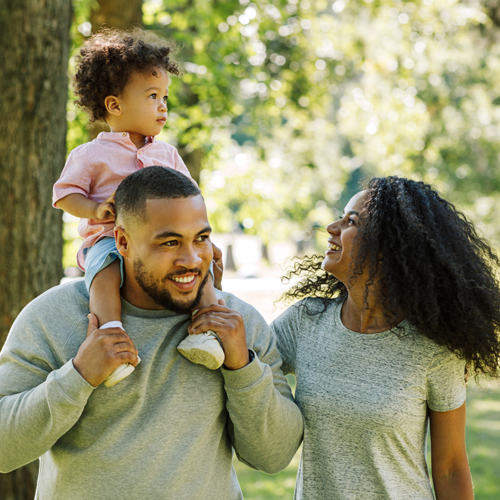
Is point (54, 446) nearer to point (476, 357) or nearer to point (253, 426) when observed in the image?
point (253, 426)

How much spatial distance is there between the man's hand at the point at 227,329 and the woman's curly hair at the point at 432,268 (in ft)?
1.99

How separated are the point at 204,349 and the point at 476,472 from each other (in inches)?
216

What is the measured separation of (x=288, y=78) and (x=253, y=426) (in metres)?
8.31

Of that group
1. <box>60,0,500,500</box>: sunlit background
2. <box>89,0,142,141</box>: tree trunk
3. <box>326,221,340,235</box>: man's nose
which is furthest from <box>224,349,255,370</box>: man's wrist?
<box>89,0,142,141</box>: tree trunk

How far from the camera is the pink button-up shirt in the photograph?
2.56 m

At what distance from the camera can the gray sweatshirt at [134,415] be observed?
2.03 metres

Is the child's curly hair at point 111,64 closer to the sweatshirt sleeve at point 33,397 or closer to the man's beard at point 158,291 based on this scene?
the man's beard at point 158,291

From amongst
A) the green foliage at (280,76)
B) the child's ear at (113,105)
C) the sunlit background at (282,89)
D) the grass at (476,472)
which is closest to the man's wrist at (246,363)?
the sunlit background at (282,89)

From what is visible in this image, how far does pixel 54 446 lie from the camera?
2176 mm

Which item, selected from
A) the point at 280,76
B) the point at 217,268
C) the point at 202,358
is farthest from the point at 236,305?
the point at 280,76

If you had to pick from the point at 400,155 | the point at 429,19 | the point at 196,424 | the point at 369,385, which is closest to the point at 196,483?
the point at 196,424

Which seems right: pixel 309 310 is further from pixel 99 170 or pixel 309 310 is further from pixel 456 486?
pixel 99 170

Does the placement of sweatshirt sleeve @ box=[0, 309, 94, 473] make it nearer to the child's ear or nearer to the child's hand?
the child's hand

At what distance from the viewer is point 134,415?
7.03ft
